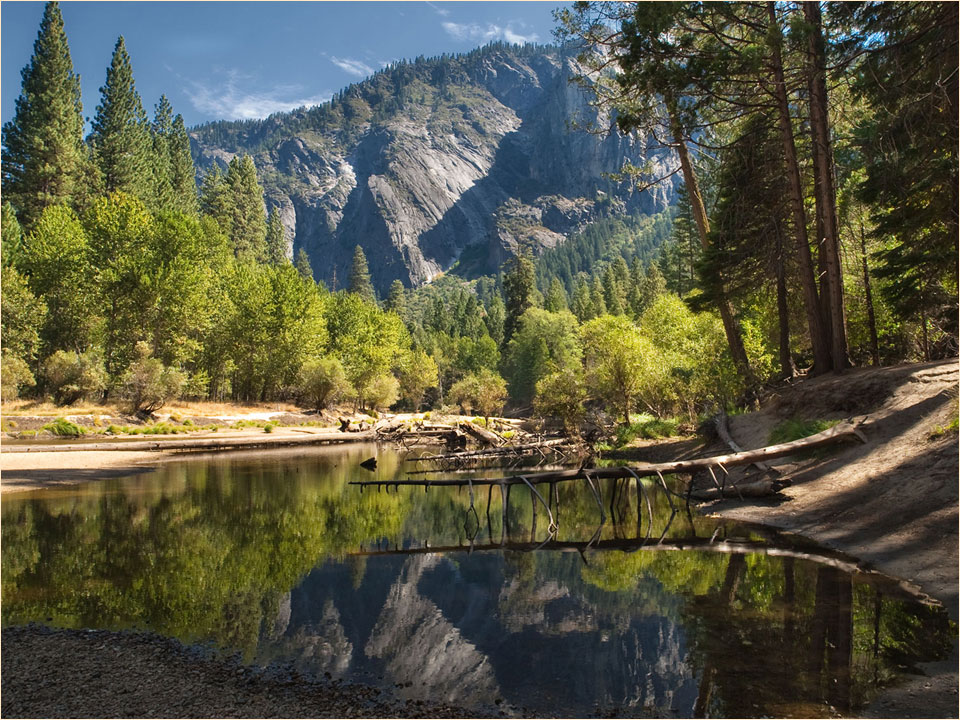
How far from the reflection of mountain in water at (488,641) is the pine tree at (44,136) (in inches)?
2902

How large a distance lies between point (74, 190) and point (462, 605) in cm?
7780

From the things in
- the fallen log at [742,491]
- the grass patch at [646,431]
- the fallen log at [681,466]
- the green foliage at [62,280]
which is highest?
the green foliage at [62,280]

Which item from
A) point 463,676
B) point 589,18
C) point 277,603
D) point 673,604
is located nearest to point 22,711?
point 277,603

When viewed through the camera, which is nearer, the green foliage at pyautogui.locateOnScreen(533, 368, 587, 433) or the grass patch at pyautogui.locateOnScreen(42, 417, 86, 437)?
the green foliage at pyautogui.locateOnScreen(533, 368, 587, 433)

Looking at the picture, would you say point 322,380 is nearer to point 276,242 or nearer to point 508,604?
point 276,242

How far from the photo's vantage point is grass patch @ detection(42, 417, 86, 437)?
38.2 metres

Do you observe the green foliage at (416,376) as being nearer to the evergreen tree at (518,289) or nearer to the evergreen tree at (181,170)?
the evergreen tree at (518,289)

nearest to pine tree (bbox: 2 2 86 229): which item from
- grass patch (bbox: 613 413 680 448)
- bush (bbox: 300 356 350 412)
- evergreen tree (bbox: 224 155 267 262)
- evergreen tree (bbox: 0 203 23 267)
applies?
evergreen tree (bbox: 0 203 23 267)

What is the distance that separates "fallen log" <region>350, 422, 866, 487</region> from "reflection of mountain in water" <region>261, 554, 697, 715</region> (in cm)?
164

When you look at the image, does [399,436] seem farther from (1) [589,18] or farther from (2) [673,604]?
(2) [673,604]

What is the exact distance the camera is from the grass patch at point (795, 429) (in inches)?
620

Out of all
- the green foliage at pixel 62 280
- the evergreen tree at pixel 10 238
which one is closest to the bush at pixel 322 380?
the green foliage at pixel 62 280

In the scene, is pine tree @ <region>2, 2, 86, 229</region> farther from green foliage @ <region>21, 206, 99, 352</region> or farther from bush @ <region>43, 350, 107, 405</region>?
bush @ <region>43, 350, 107, 405</region>

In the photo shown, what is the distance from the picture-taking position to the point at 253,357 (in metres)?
66.8
